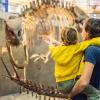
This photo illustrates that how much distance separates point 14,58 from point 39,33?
0.48 m

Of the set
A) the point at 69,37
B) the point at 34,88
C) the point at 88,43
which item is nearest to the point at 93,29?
the point at 88,43

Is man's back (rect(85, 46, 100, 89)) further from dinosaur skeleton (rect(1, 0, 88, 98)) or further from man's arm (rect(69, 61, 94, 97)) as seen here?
dinosaur skeleton (rect(1, 0, 88, 98))

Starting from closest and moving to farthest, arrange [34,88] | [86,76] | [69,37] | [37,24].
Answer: [86,76] < [69,37] < [34,88] < [37,24]

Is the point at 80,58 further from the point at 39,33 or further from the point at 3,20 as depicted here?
the point at 39,33

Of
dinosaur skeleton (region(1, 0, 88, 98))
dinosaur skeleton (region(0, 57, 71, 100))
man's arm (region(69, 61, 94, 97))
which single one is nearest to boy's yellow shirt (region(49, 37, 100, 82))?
man's arm (region(69, 61, 94, 97))

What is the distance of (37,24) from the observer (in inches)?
144

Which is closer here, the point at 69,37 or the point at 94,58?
the point at 94,58

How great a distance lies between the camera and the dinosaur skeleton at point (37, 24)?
10.8 ft

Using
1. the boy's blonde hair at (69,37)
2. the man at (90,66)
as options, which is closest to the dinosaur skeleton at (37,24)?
the boy's blonde hair at (69,37)

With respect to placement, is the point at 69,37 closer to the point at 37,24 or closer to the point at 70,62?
the point at 70,62

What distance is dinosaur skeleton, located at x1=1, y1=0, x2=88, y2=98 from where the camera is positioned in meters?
3.30

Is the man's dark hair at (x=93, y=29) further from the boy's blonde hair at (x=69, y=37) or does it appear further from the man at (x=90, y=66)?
the boy's blonde hair at (x=69, y=37)

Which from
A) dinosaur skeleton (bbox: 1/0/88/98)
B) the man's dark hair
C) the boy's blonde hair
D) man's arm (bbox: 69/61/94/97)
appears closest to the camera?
man's arm (bbox: 69/61/94/97)

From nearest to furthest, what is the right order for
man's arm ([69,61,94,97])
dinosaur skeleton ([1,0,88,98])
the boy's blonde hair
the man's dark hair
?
1. man's arm ([69,61,94,97])
2. the man's dark hair
3. the boy's blonde hair
4. dinosaur skeleton ([1,0,88,98])
